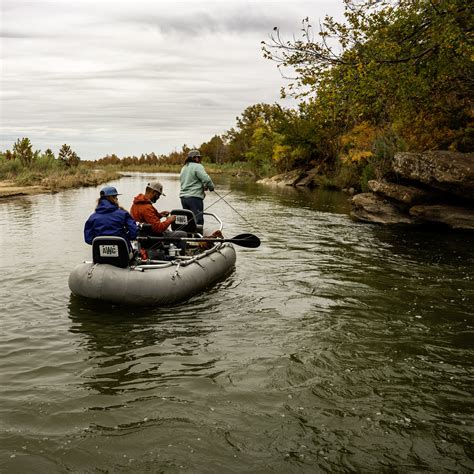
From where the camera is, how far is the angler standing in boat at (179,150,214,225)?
11.1 meters

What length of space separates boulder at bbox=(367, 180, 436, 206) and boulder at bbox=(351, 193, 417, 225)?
0.46 metres

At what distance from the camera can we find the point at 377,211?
18.0m

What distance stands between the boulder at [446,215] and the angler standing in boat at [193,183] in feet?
26.6

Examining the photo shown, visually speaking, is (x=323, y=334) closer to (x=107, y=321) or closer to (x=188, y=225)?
(x=107, y=321)

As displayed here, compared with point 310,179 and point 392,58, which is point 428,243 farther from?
point 310,179

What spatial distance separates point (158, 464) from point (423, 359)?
3621 mm

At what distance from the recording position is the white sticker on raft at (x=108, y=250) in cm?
753

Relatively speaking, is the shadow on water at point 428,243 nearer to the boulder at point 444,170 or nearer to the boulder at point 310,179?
the boulder at point 444,170

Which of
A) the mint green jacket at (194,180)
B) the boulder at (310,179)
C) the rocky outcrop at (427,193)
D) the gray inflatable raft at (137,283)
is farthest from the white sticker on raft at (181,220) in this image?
the boulder at (310,179)

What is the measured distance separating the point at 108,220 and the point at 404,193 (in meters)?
11.7

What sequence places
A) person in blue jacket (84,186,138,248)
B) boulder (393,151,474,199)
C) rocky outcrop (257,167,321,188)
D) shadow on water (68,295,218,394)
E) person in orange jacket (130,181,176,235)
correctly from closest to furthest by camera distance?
shadow on water (68,295,218,394) < person in blue jacket (84,186,138,248) < person in orange jacket (130,181,176,235) < boulder (393,151,474,199) < rocky outcrop (257,167,321,188)

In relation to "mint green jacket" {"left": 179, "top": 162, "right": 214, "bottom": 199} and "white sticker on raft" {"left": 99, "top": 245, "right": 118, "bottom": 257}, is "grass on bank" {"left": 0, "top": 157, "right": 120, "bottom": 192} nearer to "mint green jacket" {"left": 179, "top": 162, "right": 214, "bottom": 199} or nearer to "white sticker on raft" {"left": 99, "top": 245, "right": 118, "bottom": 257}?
"mint green jacket" {"left": 179, "top": 162, "right": 214, "bottom": 199}

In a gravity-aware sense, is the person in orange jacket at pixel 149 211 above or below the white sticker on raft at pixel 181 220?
above

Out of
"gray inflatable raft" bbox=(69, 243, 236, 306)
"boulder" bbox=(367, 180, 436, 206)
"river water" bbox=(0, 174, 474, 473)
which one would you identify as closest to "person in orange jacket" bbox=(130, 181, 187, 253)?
"gray inflatable raft" bbox=(69, 243, 236, 306)
